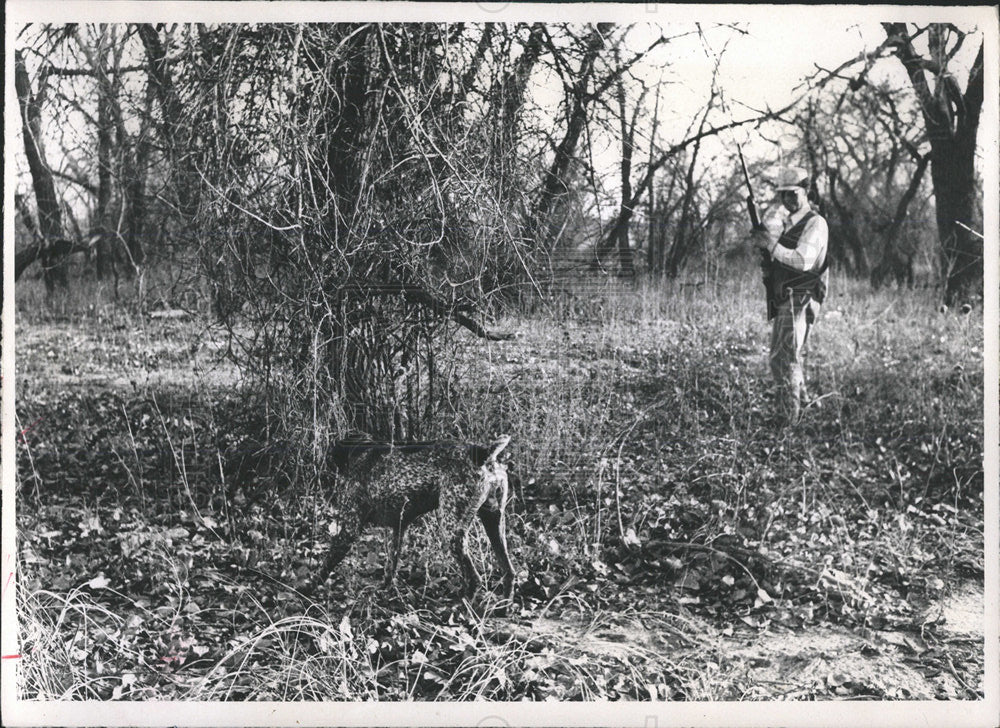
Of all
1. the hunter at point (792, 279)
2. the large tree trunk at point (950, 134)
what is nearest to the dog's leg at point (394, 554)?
the hunter at point (792, 279)

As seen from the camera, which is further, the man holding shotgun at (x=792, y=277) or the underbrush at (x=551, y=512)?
the man holding shotgun at (x=792, y=277)

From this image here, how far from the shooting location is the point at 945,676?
15.0 ft

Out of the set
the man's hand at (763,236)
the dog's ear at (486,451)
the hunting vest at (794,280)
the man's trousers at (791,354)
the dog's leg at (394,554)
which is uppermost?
the man's hand at (763,236)

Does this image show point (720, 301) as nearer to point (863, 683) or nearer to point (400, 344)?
point (400, 344)

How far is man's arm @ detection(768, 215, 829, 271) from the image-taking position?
15.2 ft

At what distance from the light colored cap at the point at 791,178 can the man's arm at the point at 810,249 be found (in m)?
0.20

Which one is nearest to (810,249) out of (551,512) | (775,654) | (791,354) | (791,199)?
(791,199)

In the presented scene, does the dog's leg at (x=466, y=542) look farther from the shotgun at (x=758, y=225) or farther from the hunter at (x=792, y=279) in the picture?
the shotgun at (x=758, y=225)

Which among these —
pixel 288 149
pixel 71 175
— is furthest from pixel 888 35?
pixel 71 175

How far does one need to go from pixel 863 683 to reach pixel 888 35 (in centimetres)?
339

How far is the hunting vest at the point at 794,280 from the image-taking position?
4.66 m

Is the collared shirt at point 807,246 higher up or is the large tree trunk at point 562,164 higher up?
the large tree trunk at point 562,164

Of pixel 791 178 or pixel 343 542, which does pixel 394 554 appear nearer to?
pixel 343 542

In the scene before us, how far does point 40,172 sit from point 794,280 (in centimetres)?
407
